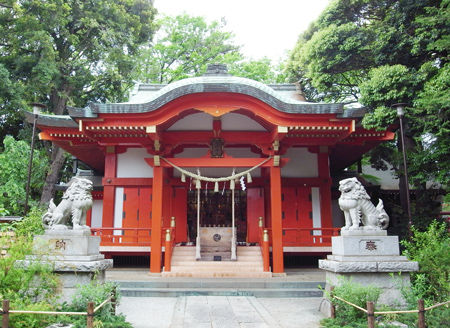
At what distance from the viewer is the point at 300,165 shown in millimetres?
12875

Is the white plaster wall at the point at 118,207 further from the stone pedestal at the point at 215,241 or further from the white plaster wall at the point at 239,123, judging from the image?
the white plaster wall at the point at 239,123

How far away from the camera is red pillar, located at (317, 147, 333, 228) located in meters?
12.4

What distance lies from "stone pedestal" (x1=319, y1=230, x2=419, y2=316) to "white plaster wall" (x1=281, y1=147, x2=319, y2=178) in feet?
20.8

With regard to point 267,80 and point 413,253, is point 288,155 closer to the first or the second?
point 413,253

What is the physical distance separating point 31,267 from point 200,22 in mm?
25998

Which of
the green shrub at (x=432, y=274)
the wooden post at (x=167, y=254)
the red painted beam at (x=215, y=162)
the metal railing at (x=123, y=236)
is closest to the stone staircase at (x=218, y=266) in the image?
the wooden post at (x=167, y=254)

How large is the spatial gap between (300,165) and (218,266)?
4868mm

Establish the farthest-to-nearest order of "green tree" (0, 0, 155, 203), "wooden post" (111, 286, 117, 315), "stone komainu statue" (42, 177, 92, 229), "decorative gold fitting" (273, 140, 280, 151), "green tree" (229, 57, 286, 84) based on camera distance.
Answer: "green tree" (229, 57, 286, 84) → "green tree" (0, 0, 155, 203) → "decorative gold fitting" (273, 140, 280, 151) → "stone komainu statue" (42, 177, 92, 229) → "wooden post" (111, 286, 117, 315)

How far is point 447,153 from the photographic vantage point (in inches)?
346

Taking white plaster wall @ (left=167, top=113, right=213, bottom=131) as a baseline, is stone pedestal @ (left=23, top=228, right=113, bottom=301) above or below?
below

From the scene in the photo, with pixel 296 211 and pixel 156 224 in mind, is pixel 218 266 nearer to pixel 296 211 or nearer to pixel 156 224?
pixel 156 224

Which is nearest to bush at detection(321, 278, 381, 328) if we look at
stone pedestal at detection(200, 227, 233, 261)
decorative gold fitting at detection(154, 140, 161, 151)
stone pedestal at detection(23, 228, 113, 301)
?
stone pedestal at detection(23, 228, 113, 301)

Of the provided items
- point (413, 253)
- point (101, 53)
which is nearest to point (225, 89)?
point (413, 253)

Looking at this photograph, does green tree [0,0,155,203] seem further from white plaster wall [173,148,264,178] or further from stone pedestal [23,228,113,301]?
stone pedestal [23,228,113,301]
